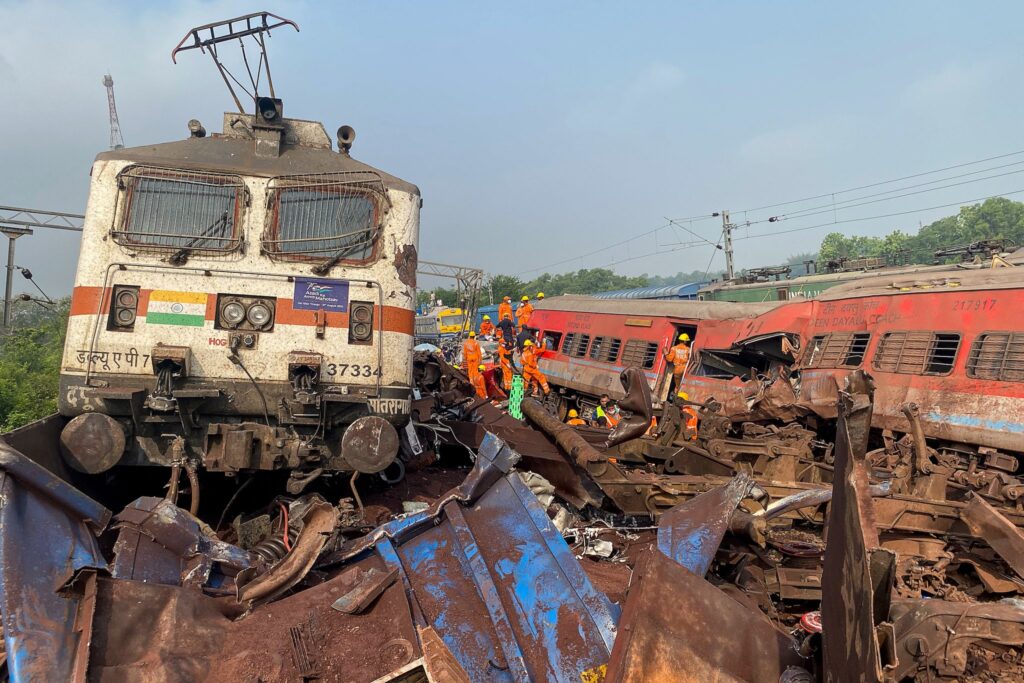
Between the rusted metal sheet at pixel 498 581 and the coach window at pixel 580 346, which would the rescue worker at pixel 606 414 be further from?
the rusted metal sheet at pixel 498 581

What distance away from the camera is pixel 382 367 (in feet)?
18.5

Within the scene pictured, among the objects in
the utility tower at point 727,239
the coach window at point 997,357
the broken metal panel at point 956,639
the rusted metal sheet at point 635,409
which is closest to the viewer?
the broken metal panel at point 956,639

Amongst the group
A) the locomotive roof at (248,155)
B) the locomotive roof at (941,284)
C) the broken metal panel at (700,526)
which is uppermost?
the locomotive roof at (248,155)

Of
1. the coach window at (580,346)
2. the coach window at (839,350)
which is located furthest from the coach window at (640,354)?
the coach window at (839,350)

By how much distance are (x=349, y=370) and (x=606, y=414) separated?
7.53 m

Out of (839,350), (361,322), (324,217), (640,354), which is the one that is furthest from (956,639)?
(640,354)

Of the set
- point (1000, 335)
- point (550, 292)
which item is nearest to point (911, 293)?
point (1000, 335)

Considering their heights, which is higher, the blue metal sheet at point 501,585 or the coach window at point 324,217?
the coach window at point 324,217

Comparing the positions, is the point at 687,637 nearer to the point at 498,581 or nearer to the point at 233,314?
the point at 498,581

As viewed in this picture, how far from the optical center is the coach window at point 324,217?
18.8ft

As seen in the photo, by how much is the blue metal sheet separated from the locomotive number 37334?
2.05m

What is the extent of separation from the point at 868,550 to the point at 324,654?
2113 millimetres

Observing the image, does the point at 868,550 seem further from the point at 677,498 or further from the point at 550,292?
the point at 550,292

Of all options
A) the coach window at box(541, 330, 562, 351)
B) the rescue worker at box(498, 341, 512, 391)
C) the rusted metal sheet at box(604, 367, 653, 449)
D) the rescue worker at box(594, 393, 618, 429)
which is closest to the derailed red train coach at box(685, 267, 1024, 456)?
the rescue worker at box(594, 393, 618, 429)
